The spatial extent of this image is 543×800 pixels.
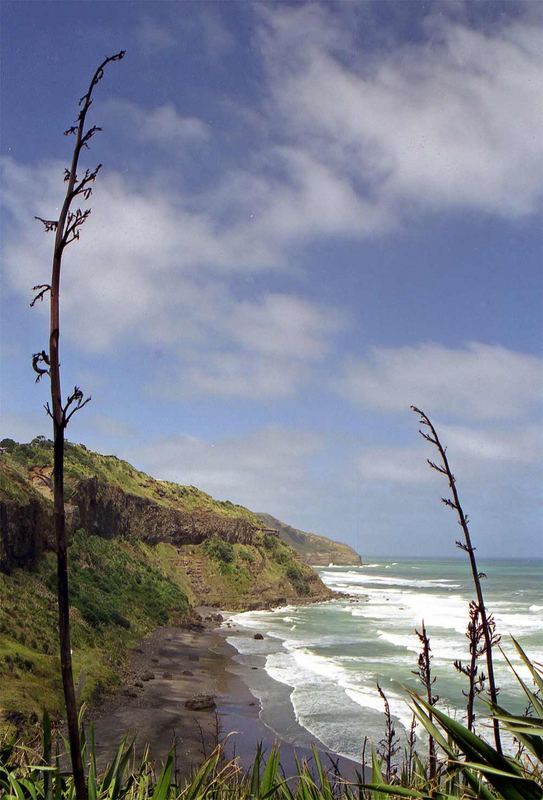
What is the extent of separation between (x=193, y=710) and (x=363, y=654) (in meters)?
17.0

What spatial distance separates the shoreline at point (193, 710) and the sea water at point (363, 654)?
72 centimetres

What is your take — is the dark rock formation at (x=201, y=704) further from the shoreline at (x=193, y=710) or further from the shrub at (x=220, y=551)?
the shrub at (x=220, y=551)

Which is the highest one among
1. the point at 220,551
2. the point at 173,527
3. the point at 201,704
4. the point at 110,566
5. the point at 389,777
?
the point at 173,527

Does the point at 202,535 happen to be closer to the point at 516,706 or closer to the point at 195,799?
the point at 516,706

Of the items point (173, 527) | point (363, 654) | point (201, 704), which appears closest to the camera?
point (201, 704)

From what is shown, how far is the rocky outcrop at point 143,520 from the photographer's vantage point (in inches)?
2292

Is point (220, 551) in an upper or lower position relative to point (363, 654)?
upper

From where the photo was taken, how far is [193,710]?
87.3 feet

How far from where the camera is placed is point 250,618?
60.1 metres

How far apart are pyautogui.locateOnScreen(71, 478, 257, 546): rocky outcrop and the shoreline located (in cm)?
1763

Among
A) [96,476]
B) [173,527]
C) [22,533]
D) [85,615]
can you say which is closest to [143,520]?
[173,527]

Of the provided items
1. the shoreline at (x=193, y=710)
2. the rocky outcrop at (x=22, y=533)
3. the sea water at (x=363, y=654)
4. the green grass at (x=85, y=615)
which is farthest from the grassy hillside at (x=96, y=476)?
the sea water at (x=363, y=654)

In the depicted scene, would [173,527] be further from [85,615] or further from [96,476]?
[85,615]

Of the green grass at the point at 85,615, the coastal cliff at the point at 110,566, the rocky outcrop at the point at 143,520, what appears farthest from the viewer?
the rocky outcrop at the point at 143,520
